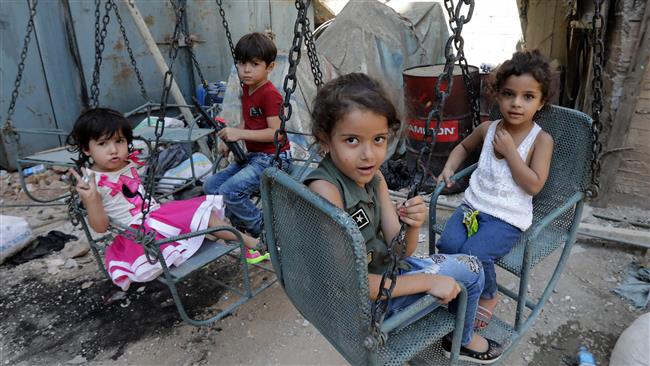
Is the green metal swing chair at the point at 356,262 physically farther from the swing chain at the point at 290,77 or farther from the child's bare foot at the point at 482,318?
the swing chain at the point at 290,77

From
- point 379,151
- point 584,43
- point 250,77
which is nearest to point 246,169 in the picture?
point 250,77

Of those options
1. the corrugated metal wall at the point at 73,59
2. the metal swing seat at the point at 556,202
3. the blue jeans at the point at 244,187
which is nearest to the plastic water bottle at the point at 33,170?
the corrugated metal wall at the point at 73,59

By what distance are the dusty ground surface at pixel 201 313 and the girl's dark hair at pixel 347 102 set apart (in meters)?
1.40

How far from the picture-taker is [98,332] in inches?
104

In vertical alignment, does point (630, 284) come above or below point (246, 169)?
below

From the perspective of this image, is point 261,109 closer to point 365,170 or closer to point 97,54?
point 97,54

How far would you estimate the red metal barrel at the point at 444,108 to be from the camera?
4.23 meters

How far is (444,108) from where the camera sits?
420 centimetres

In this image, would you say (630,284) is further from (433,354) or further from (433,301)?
(433,301)

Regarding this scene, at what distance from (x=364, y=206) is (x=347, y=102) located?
1.20 feet

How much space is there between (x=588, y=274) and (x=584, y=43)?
242 centimetres

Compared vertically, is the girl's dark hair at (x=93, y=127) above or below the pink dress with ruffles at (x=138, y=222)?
above

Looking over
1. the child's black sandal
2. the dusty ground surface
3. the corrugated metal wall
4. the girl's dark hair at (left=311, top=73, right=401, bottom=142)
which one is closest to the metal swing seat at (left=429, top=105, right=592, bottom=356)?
the child's black sandal

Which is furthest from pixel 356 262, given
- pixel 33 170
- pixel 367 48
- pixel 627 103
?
pixel 33 170
